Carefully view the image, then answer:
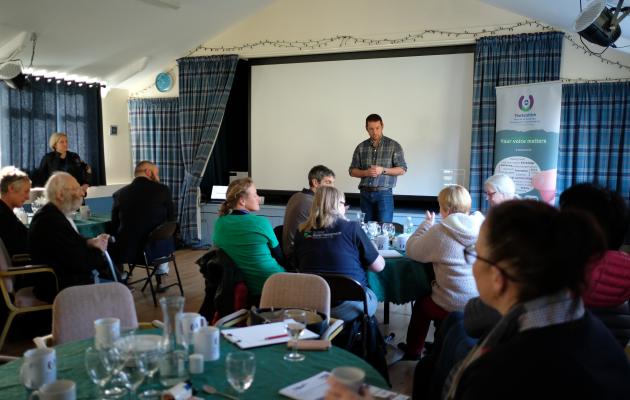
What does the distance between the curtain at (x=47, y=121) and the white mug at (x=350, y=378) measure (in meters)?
6.19

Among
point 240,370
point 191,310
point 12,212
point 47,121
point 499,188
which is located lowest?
point 191,310

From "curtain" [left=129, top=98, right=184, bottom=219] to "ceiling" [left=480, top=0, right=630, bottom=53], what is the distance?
4.76 metres

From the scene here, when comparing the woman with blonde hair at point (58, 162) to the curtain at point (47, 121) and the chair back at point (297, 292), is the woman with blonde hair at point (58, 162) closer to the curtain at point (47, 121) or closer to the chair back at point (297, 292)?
the curtain at point (47, 121)

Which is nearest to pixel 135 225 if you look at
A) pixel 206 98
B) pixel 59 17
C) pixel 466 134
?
pixel 59 17

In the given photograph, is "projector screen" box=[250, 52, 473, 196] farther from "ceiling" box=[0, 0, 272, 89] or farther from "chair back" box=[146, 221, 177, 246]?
"chair back" box=[146, 221, 177, 246]

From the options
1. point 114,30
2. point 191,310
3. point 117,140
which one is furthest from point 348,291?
point 117,140

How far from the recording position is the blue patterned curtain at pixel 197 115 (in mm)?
→ 7164

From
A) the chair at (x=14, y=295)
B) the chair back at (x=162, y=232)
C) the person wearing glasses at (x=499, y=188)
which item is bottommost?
the chair at (x=14, y=295)

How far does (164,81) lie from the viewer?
766 centimetres

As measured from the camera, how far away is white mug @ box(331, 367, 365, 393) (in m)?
1.19

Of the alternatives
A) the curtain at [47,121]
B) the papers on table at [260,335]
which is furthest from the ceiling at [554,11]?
the curtain at [47,121]

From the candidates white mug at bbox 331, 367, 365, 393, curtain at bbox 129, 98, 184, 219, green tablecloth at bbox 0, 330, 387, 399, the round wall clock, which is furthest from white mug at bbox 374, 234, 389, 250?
the round wall clock

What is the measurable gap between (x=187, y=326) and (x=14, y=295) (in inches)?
95.4

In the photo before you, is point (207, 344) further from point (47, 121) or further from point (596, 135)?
point (47, 121)
